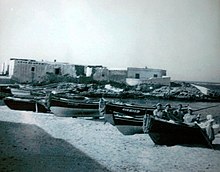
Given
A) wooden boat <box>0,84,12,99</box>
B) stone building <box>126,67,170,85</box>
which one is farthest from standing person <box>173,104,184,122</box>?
wooden boat <box>0,84,12,99</box>

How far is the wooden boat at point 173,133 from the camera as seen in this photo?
2604 millimetres

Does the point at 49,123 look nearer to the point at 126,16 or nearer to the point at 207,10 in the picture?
the point at 126,16

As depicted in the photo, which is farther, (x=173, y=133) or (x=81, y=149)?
(x=173, y=133)

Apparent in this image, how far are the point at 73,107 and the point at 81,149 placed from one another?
17.7 inches

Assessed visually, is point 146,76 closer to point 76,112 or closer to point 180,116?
point 180,116

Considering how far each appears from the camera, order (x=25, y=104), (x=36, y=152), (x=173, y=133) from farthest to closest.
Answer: (x=25, y=104) → (x=173, y=133) → (x=36, y=152)

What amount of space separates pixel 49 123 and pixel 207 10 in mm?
2049

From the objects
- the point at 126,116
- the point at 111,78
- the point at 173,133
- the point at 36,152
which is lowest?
the point at 36,152

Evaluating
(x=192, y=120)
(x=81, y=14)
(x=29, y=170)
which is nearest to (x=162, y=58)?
(x=192, y=120)

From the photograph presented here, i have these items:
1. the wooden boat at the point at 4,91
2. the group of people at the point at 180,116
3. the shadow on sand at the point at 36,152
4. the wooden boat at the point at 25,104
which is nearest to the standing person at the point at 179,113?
the group of people at the point at 180,116

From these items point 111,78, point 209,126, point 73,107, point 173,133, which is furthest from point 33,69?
point 209,126

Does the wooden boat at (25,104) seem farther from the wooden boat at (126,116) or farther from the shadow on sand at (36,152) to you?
the wooden boat at (126,116)

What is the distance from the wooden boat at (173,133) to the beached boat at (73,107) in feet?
1.86

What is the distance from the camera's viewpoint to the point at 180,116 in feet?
8.80
